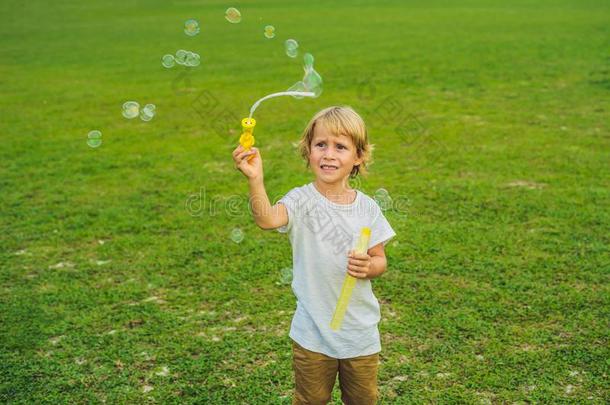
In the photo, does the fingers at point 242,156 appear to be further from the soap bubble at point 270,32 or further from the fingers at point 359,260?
the soap bubble at point 270,32

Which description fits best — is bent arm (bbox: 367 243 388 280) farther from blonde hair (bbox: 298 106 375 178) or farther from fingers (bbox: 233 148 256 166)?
fingers (bbox: 233 148 256 166)

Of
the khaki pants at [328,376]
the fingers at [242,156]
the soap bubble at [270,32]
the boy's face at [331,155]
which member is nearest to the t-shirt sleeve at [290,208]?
the boy's face at [331,155]

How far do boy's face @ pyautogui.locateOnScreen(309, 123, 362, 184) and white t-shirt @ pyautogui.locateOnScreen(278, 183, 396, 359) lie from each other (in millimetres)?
94

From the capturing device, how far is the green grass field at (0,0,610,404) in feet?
11.9

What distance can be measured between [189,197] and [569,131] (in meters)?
4.78

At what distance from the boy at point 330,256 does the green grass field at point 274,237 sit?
85 cm

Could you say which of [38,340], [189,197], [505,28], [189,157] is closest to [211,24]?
[505,28]

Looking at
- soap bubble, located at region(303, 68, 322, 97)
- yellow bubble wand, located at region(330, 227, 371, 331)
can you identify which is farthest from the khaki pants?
soap bubble, located at region(303, 68, 322, 97)

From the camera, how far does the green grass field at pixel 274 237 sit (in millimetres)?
3641

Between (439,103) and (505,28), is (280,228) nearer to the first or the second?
(439,103)

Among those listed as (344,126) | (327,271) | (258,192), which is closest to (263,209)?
(258,192)

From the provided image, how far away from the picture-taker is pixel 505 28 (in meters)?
19.8

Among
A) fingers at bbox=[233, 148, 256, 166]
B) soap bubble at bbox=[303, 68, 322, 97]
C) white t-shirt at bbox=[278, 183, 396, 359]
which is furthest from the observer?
soap bubble at bbox=[303, 68, 322, 97]

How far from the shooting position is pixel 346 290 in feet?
8.17
